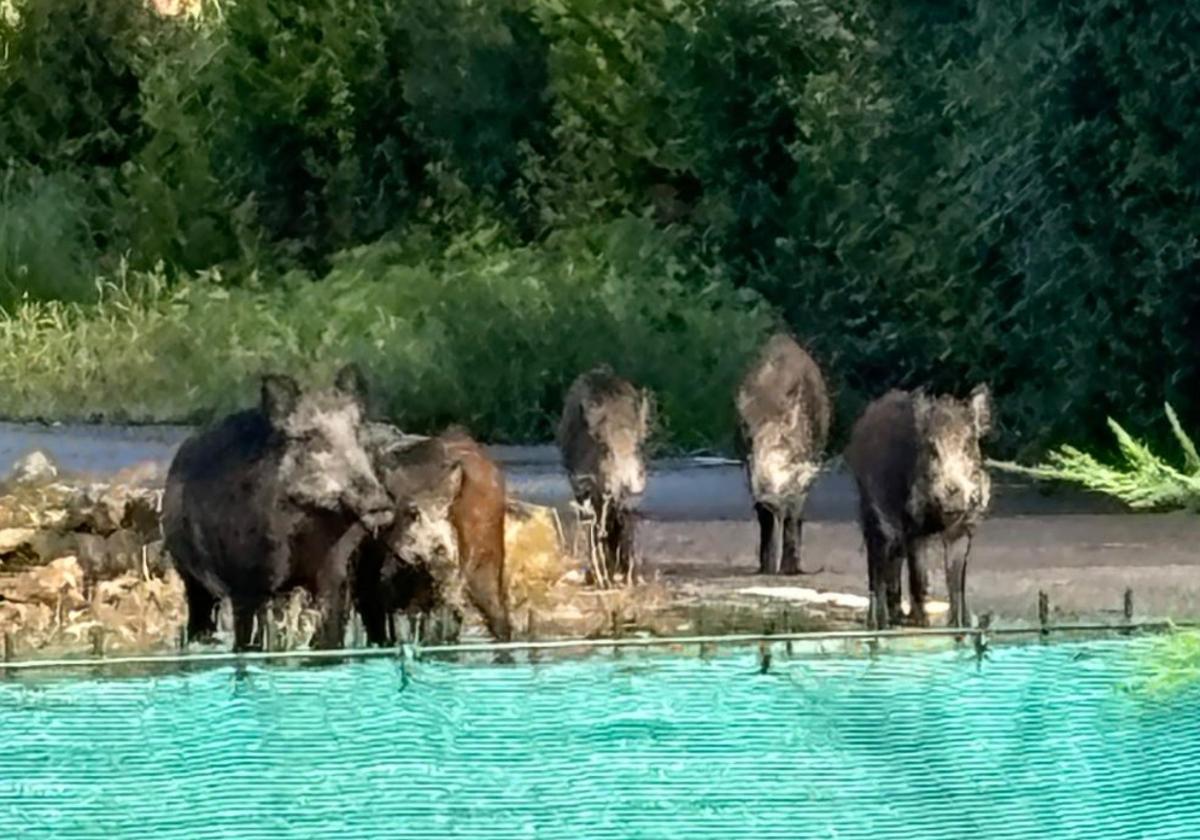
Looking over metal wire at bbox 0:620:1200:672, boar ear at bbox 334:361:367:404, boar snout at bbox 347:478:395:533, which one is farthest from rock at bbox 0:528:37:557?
metal wire at bbox 0:620:1200:672

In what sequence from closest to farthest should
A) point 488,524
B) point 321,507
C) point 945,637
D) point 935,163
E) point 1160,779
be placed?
1. point 1160,779
2. point 945,637
3. point 321,507
4. point 488,524
5. point 935,163

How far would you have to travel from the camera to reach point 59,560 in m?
2.54

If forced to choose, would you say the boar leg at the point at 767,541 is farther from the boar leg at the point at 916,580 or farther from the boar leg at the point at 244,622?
the boar leg at the point at 244,622

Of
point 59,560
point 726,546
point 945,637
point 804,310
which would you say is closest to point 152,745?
point 945,637

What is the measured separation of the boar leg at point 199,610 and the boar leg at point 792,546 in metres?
0.68

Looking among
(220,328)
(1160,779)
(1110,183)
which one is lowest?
(1160,779)

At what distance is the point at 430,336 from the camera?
3.00 metres

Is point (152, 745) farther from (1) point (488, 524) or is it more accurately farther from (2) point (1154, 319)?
(2) point (1154, 319)

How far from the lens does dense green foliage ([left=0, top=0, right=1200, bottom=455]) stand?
3.03 m

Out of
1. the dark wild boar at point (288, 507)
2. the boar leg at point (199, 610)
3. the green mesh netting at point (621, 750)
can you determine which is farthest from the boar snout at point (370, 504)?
the green mesh netting at point (621, 750)

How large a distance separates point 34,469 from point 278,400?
687 mm

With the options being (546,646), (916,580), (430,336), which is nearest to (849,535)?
(916,580)

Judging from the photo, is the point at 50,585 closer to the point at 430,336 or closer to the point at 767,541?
the point at 430,336

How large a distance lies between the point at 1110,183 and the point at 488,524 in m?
1.20
